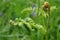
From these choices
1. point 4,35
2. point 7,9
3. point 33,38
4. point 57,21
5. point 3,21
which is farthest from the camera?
point 7,9

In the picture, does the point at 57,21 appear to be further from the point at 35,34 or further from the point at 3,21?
the point at 3,21

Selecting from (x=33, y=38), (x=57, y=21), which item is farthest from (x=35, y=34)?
(x=57, y=21)

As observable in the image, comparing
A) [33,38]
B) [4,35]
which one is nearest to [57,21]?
[33,38]

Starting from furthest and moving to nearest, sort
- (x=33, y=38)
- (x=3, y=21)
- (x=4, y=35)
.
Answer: (x=3, y=21)
(x=4, y=35)
(x=33, y=38)

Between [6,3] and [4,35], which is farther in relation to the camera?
[6,3]

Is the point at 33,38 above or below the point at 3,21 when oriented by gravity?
below

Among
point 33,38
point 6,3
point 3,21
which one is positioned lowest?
point 33,38
